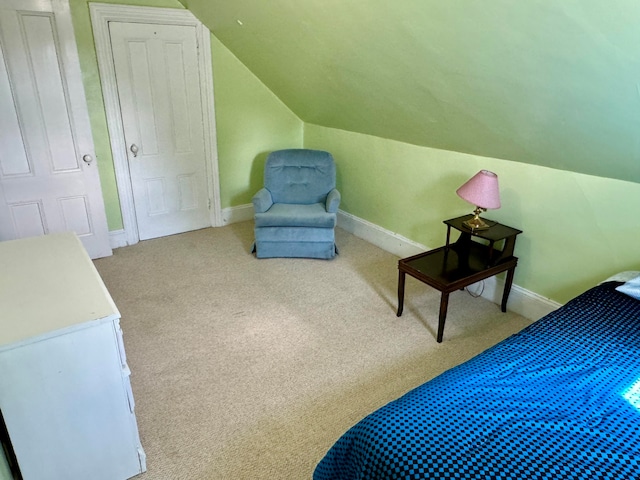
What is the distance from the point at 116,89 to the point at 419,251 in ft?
9.45

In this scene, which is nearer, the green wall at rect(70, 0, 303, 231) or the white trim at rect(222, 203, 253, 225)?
the green wall at rect(70, 0, 303, 231)

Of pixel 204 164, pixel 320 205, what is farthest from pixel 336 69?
pixel 204 164

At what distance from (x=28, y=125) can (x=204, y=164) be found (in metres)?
1.45

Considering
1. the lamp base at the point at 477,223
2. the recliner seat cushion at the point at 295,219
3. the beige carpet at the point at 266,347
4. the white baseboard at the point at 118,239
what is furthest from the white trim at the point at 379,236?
the white baseboard at the point at 118,239

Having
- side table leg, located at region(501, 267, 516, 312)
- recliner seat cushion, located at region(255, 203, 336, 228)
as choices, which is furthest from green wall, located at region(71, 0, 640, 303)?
recliner seat cushion, located at region(255, 203, 336, 228)

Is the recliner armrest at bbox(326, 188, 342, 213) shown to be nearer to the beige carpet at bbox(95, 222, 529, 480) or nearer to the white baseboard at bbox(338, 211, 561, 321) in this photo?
the beige carpet at bbox(95, 222, 529, 480)

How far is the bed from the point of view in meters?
1.19

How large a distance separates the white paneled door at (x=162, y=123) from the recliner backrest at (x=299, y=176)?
0.77 metres

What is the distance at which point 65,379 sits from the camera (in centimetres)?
148

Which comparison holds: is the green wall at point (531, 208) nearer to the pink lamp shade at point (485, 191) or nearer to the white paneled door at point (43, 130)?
the pink lamp shade at point (485, 191)

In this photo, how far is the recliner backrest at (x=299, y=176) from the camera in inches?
155

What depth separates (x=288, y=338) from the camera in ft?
8.67

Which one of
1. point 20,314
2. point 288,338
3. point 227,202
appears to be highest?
point 20,314

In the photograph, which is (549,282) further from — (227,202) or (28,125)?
(28,125)
